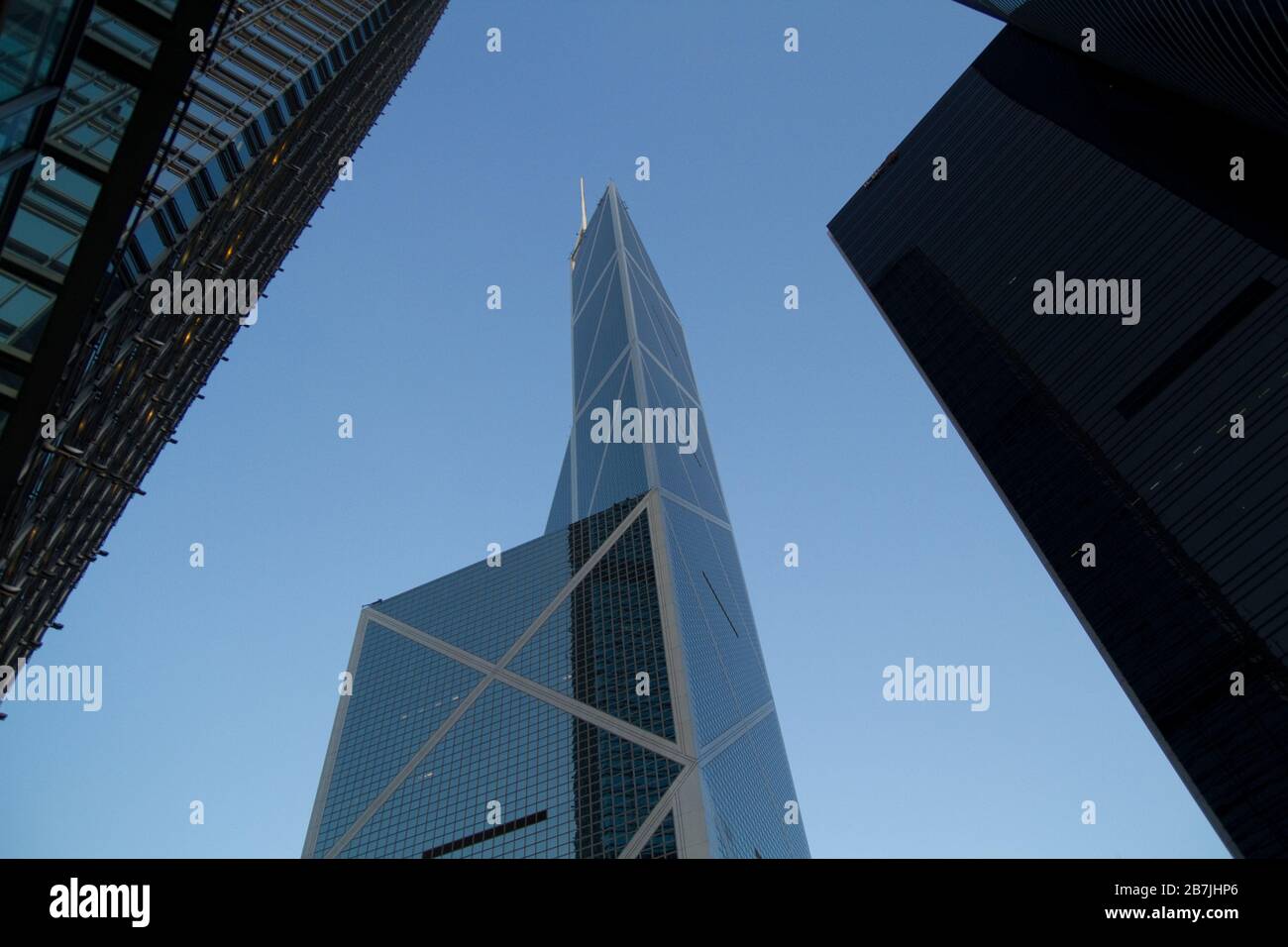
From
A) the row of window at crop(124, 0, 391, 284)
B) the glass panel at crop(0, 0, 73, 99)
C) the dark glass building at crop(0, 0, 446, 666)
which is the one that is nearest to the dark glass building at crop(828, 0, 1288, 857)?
the dark glass building at crop(0, 0, 446, 666)

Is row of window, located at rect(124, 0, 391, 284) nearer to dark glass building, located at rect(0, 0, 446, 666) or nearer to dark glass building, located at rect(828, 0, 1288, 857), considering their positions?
dark glass building, located at rect(0, 0, 446, 666)

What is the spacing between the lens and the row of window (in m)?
17.4

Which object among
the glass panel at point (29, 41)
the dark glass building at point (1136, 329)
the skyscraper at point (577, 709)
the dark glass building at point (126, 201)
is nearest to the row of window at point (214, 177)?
the dark glass building at point (126, 201)

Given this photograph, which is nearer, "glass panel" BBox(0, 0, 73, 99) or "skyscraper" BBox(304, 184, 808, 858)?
"glass panel" BBox(0, 0, 73, 99)

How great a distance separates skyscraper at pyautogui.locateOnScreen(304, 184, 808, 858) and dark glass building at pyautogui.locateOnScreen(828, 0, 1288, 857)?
37.3 metres

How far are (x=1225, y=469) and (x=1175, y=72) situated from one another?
31992 millimetres

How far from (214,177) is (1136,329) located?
73.7 metres

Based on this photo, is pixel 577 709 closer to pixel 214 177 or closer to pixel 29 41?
pixel 214 177

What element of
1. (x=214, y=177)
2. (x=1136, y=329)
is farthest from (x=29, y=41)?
(x=1136, y=329)

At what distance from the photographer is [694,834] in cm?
7738

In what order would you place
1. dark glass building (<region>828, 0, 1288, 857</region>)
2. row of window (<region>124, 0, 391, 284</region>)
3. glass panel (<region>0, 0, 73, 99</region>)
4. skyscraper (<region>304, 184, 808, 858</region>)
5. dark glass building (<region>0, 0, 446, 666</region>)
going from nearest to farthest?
A: 1. glass panel (<region>0, 0, 73, 99</region>)
2. dark glass building (<region>0, 0, 446, 666</region>)
3. row of window (<region>124, 0, 391, 284</region>)
4. dark glass building (<region>828, 0, 1288, 857</region>)
5. skyscraper (<region>304, 184, 808, 858</region>)

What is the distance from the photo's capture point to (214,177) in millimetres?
20359

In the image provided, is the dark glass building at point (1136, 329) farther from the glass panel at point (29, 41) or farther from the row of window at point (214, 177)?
the glass panel at point (29, 41)
